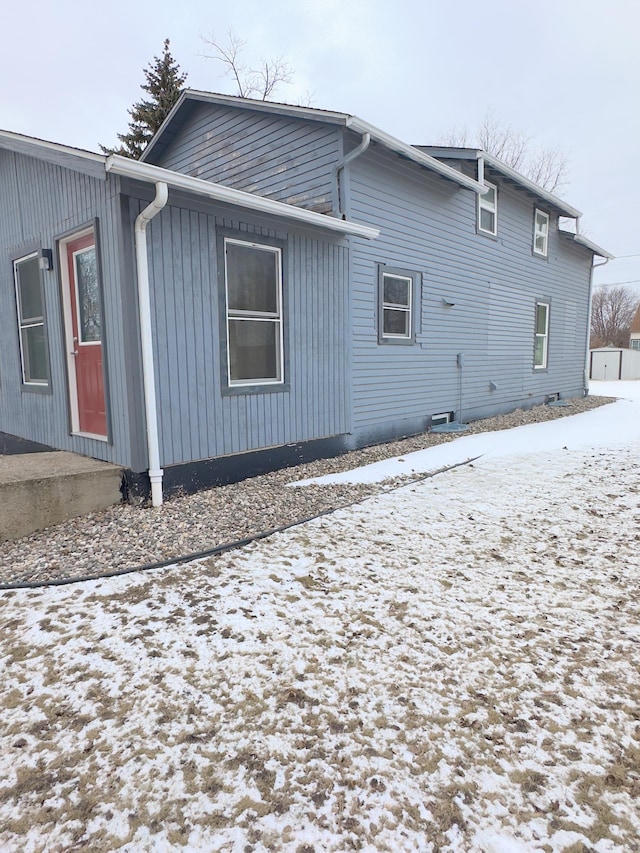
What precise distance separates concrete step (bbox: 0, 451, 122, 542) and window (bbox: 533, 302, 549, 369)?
9.83 m

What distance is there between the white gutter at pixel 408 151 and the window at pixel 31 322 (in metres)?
3.77

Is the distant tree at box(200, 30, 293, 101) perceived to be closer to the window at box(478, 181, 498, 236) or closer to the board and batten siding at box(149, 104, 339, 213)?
the board and batten siding at box(149, 104, 339, 213)

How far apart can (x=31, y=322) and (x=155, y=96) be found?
14.1 m

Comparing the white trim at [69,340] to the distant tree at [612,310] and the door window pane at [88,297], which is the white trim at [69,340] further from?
the distant tree at [612,310]

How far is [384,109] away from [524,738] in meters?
33.4

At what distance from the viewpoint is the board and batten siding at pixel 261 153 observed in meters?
6.23

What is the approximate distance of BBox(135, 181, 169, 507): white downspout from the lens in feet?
13.1

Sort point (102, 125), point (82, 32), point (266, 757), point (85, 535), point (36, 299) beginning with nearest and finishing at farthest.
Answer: point (266, 757) → point (85, 535) → point (36, 299) → point (82, 32) → point (102, 125)

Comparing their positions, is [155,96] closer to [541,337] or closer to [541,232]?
[541,232]

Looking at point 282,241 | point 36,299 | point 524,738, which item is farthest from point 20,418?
point 524,738

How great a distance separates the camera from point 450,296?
822 cm

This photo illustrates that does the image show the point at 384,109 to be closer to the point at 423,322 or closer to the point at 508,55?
the point at 508,55

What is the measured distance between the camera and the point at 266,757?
1.69m

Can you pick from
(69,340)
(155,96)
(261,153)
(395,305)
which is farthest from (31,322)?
(155,96)
